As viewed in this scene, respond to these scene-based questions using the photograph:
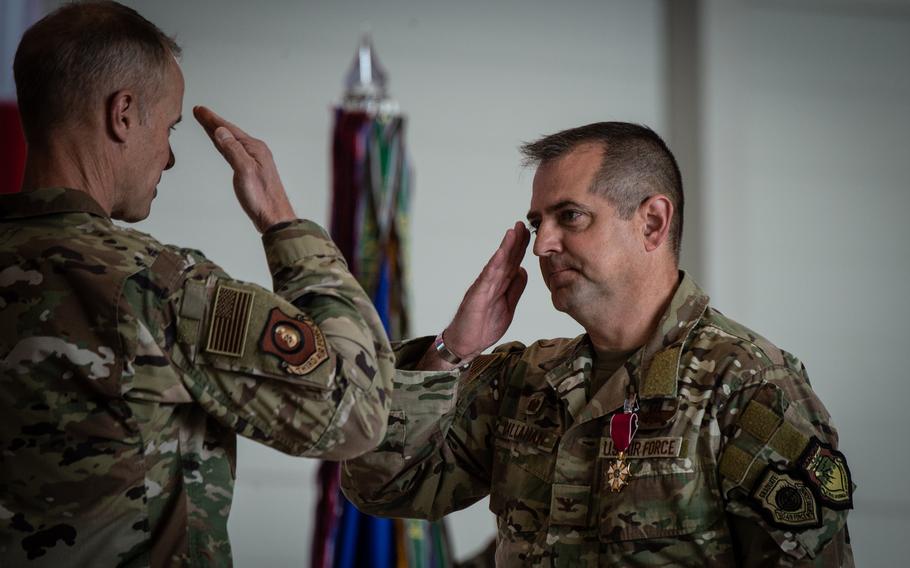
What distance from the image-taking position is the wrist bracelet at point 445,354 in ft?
6.86

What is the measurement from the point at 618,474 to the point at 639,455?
51 mm

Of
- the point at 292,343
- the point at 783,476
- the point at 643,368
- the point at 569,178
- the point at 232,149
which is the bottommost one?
the point at 783,476

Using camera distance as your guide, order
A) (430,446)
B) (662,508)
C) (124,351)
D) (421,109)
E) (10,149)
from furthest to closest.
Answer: (421,109), (10,149), (430,446), (662,508), (124,351)

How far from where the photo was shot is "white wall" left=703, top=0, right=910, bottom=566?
4801mm

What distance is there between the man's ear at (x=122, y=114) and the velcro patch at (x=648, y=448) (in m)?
0.99

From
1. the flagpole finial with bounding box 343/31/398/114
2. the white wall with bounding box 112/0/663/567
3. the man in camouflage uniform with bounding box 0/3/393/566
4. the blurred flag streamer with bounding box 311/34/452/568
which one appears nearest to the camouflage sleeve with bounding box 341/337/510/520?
the man in camouflage uniform with bounding box 0/3/393/566

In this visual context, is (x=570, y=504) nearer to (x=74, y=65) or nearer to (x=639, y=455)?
(x=639, y=455)

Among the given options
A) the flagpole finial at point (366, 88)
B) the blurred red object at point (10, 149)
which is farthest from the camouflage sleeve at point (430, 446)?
the blurred red object at point (10, 149)

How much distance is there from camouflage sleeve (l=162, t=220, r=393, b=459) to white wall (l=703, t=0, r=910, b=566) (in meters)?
3.58

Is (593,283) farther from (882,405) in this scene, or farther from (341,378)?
(882,405)

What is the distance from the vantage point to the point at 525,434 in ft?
6.66

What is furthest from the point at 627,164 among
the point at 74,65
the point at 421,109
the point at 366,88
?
the point at 421,109

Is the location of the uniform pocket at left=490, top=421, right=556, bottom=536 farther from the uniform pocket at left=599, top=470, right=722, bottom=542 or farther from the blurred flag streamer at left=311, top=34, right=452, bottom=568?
the blurred flag streamer at left=311, top=34, right=452, bottom=568

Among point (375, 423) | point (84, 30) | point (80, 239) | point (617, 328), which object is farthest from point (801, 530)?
point (84, 30)
